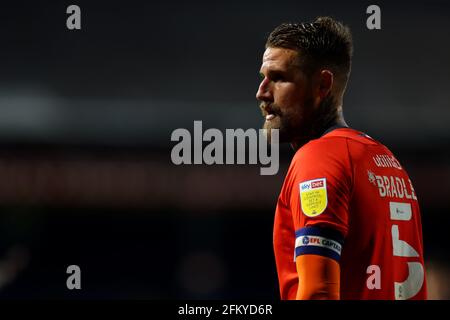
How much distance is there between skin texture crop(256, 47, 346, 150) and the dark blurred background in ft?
21.2

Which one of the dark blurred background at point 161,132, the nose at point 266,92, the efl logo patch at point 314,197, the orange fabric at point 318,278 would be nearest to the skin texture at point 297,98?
the nose at point 266,92

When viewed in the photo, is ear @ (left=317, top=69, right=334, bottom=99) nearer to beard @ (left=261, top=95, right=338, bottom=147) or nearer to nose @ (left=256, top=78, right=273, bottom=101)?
beard @ (left=261, top=95, right=338, bottom=147)

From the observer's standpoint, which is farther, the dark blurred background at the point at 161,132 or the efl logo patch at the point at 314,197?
the dark blurred background at the point at 161,132

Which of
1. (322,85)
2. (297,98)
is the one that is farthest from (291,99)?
(322,85)

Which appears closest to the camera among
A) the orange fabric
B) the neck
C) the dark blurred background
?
the orange fabric

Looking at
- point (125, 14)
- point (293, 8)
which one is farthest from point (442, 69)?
point (125, 14)

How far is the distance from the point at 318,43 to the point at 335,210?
2.83 feet

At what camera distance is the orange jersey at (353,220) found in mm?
2164

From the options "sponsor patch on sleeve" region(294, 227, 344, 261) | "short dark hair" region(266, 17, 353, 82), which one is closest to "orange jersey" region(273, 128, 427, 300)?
"sponsor patch on sleeve" region(294, 227, 344, 261)

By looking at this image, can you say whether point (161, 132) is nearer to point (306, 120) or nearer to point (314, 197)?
point (306, 120)

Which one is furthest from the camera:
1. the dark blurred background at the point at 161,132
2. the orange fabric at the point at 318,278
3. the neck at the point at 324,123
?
the dark blurred background at the point at 161,132

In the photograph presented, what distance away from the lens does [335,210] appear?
2.17m

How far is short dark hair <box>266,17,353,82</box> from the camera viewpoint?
2.69 metres

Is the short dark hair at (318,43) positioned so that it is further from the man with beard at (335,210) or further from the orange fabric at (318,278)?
the orange fabric at (318,278)
